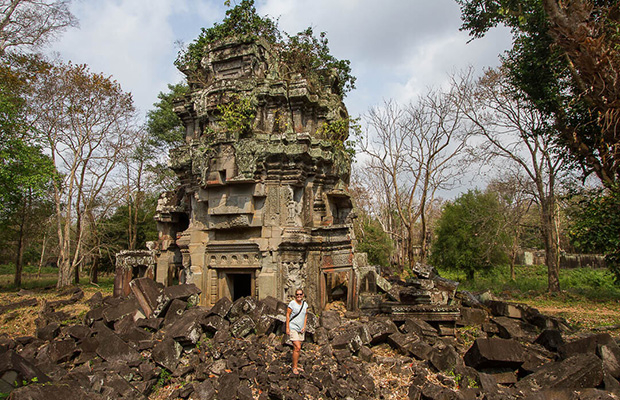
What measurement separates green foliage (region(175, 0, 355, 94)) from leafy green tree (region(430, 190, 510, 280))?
1275 cm

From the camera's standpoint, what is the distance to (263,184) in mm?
8141

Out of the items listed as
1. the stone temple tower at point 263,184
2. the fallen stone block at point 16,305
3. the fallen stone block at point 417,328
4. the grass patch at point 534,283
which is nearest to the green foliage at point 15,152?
the fallen stone block at point 16,305

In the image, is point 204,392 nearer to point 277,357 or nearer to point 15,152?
point 277,357

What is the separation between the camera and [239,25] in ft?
31.1

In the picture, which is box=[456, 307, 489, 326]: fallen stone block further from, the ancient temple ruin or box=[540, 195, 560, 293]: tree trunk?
box=[540, 195, 560, 293]: tree trunk

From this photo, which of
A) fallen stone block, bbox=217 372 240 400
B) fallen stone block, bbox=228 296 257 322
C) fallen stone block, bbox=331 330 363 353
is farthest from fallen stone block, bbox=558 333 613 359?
fallen stone block, bbox=228 296 257 322

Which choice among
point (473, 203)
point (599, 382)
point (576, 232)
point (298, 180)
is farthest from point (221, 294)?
point (473, 203)

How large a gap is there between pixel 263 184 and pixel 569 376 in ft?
20.4

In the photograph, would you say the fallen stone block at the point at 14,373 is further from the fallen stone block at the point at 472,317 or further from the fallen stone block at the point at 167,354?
the fallen stone block at the point at 472,317

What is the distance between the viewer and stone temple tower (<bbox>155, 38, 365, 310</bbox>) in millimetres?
7992

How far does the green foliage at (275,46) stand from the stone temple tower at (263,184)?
0.48 metres

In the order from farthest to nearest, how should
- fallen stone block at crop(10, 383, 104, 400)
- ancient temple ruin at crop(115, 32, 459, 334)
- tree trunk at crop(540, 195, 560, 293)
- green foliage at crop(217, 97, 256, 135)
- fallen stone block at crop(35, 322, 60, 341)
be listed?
tree trunk at crop(540, 195, 560, 293)
green foliage at crop(217, 97, 256, 135)
ancient temple ruin at crop(115, 32, 459, 334)
fallen stone block at crop(35, 322, 60, 341)
fallen stone block at crop(10, 383, 104, 400)

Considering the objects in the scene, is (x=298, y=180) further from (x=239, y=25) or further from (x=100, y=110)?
(x=100, y=110)

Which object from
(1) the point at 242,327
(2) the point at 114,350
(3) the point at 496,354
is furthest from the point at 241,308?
(3) the point at 496,354
